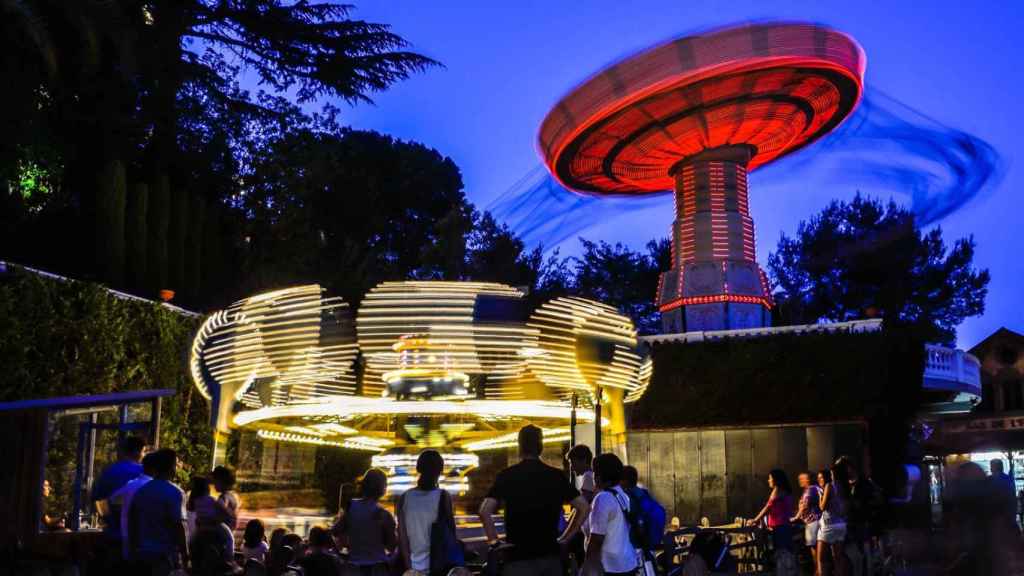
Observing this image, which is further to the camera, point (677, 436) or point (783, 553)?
point (677, 436)

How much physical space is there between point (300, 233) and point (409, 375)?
67.0ft

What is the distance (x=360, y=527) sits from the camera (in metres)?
7.49

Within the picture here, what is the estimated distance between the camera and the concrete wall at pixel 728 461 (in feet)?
82.3

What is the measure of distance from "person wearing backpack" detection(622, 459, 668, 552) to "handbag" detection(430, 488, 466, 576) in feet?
4.88

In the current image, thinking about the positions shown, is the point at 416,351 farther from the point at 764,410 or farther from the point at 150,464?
the point at 764,410

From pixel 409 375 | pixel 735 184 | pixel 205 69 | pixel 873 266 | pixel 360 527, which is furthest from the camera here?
pixel 873 266

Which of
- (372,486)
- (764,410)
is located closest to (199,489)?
(372,486)

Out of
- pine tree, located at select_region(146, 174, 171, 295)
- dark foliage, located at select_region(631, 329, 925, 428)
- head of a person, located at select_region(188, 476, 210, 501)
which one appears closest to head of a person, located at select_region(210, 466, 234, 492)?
head of a person, located at select_region(188, 476, 210, 501)

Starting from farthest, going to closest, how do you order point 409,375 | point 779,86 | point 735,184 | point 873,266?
point 873,266, point 735,184, point 779,86, point 409,375

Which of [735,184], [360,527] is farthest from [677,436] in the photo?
[360,527]

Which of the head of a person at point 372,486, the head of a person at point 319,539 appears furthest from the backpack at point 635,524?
the head of a person at point 319,539

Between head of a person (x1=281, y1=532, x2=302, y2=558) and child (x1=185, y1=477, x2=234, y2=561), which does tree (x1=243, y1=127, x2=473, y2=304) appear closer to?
head of a person (x1=281, y1=532, x2=302, y2=558)

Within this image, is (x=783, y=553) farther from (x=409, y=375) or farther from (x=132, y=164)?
(x=132, y=164)

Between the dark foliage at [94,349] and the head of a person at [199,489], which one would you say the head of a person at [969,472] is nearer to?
the head of a person at [199,489]
